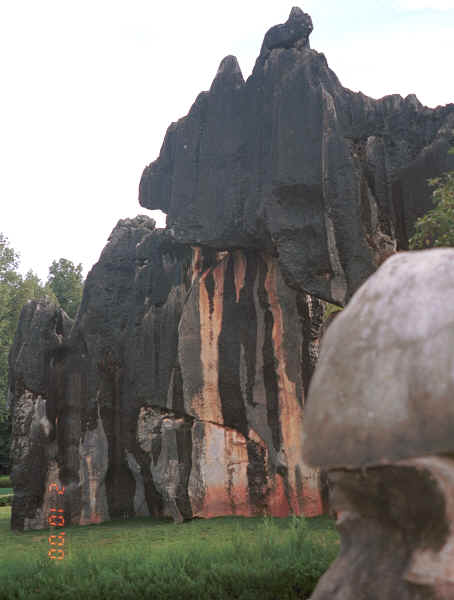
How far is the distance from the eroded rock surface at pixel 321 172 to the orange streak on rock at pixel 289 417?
3.80 ft

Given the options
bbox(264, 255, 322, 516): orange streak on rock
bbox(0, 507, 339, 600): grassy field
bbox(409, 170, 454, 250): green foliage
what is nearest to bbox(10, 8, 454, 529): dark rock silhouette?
bbox(264, 255, 322, 516): orange streak on rock

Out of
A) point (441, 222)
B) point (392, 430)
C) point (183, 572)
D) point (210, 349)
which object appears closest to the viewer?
point (392, 430)

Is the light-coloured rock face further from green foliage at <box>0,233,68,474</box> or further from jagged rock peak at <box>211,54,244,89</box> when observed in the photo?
green foliage at <box>0,233,68,474</box>

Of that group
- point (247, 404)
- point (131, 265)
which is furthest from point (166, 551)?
point (131, 265)

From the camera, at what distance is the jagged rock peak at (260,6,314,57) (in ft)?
41.9

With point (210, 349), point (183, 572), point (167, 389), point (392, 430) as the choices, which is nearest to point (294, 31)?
point (210, 349)

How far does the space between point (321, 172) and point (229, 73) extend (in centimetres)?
352

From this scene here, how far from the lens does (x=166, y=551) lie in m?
7.05

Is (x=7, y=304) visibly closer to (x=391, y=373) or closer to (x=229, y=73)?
(x=229, y=73)

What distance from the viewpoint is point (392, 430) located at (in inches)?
94.6

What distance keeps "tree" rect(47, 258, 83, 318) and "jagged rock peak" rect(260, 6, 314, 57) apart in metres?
22.4

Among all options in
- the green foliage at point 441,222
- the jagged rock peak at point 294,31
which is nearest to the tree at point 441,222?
the green foliage at point 441,222

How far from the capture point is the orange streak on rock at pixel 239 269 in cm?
1395

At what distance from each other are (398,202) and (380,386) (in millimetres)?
9579
